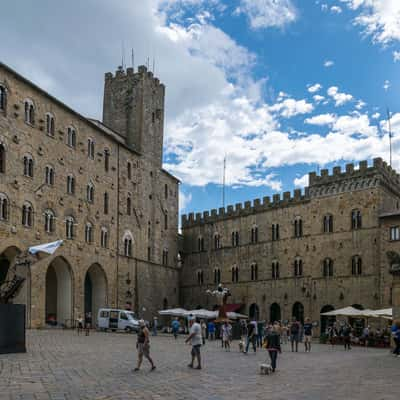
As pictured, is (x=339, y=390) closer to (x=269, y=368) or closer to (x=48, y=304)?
(x=269, y=368)

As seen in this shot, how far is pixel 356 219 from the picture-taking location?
134 feet

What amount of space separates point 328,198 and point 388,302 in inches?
351

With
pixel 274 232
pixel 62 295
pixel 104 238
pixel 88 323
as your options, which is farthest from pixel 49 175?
pixel 274 232

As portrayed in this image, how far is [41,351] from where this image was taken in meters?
19.0

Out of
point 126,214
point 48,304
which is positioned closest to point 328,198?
point 126,214

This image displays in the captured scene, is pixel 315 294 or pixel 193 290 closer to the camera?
pixel 315 294

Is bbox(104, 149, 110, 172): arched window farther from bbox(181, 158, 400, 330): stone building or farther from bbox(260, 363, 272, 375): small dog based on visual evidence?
bbox(260, 363, 272, 375): small dog

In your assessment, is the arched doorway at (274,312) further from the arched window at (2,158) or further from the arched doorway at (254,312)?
the arched window at (2,158)

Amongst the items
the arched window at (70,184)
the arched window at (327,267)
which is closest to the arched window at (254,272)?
the arched window at (327,267)

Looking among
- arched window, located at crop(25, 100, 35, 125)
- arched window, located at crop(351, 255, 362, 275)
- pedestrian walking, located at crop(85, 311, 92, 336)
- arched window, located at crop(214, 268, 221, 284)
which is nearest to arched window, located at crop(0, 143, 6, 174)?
arched window, located at crop(25, 100, 35, 125)

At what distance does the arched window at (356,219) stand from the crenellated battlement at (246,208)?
435cm

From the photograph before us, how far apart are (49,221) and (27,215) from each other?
6.69 feet

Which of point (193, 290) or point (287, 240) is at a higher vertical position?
point (287, 240)

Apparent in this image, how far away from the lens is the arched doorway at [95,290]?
40.2 m
